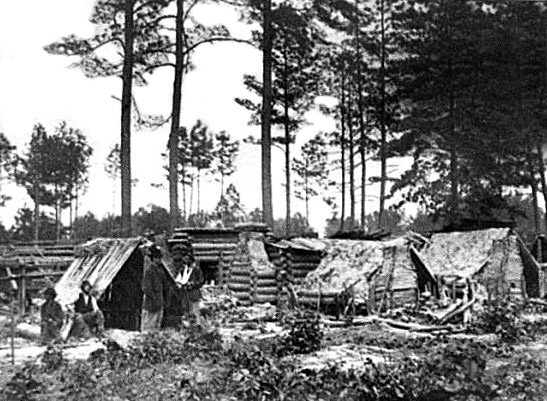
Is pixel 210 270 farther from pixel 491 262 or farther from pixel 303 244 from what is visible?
pixel 491 262

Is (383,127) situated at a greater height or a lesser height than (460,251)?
greater

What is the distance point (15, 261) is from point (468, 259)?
32.0ft

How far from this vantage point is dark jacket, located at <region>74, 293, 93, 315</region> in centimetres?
657

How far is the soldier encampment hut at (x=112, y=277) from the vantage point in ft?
21.8

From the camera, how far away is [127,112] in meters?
6.63

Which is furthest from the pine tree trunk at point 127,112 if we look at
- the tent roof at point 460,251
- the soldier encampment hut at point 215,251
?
the tent roof at point 460,251

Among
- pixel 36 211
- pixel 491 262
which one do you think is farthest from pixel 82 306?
pixel 491 262

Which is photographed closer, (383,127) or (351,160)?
(383,127)

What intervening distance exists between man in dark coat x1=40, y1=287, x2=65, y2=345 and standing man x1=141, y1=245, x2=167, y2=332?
1.22 meters

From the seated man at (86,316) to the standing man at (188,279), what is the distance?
1.52m

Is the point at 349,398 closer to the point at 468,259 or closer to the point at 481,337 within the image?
Answer: the point at 481,337

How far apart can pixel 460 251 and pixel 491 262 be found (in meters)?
0.66

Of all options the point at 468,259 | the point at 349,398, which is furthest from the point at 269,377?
the point at 468,259

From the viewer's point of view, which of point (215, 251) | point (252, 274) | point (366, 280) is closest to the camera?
point (366, 280)
